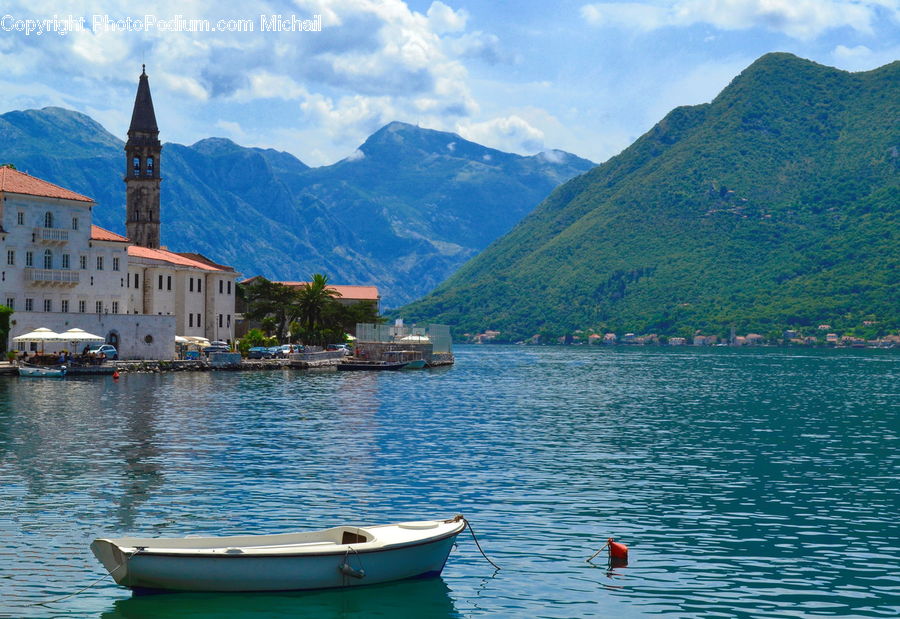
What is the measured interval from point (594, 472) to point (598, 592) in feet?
56.7

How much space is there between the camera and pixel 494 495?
34.0 meters

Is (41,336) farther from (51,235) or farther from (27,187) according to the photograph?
(27,187)

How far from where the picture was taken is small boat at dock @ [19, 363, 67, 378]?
90625 mm

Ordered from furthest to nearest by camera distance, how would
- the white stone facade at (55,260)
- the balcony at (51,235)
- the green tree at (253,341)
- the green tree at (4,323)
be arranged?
the green tree at (253,341) < the balcony at (51,235) < the white stone facade at (55,260) < the green tree at (4,323)

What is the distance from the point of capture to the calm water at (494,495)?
870 inches

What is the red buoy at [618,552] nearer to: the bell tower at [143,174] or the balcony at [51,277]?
the balcony at [51,277]

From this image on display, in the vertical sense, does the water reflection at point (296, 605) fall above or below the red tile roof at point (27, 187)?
below

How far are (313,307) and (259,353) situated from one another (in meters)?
17.1

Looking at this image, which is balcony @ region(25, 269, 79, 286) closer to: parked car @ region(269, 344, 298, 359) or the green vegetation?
parked car @ region(269, 344, 298, 359)

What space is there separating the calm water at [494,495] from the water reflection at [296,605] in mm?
62

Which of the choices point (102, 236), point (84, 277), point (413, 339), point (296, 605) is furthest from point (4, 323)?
point (296, 605)

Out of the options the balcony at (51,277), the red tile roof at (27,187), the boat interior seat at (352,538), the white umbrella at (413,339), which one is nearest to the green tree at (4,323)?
the balcony at (51,277)

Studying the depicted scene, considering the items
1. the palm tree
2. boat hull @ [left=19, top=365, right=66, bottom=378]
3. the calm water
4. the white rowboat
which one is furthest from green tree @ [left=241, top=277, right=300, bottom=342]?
the white rowboat

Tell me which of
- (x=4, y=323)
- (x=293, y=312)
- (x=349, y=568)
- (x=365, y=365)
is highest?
(x=293, y=312)
